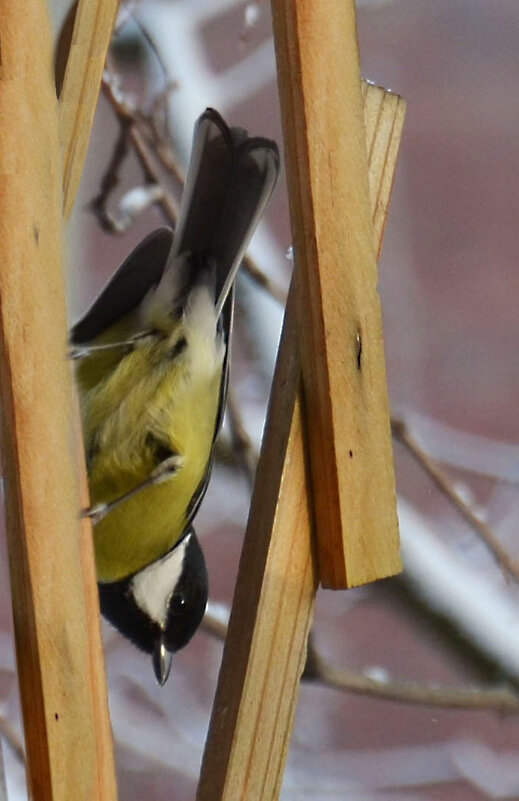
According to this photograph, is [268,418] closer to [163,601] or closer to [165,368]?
[165,368]

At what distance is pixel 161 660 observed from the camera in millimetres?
909

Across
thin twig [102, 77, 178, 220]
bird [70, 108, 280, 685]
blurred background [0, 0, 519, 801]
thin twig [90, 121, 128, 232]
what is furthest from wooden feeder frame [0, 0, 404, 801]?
blurred background [0, 0, 519, 801]

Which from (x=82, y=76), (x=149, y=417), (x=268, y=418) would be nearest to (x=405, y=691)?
(x=149, y=417)

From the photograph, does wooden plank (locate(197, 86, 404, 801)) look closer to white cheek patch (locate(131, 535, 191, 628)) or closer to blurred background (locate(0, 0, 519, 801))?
white cheek patch (locate(131, 535, 191, 628))

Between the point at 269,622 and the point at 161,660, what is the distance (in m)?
0.34

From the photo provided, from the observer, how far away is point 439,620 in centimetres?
146

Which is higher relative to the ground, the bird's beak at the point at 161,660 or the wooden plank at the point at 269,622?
the wooden plank at the point at 269,622

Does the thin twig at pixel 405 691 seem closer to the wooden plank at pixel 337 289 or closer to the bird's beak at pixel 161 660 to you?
the bird's beak at pixel 161 660

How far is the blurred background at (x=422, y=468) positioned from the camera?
1.32m

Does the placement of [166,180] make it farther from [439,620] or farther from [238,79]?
[439,620]

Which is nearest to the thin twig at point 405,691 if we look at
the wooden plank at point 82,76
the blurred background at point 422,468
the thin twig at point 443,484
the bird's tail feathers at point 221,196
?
the blurred background at point 422,468

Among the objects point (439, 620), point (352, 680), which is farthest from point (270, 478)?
point (439, 620)

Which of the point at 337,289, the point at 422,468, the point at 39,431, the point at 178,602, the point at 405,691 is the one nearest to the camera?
the point at 39,431

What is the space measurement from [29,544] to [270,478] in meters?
0.19
